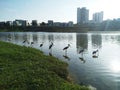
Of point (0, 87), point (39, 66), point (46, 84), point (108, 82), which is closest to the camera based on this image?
point (0, 87)

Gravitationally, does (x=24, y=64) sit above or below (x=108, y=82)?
above

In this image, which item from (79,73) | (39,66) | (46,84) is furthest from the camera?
(79,73)

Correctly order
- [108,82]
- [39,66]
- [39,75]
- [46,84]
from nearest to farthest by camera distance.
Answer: [46,84]
[39,75]
[39,66]
[108,82]

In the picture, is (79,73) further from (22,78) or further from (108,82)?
(22,78)

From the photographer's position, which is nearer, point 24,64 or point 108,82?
point 24,64

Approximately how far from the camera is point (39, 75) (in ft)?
50.2

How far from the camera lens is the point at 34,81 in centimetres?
1401

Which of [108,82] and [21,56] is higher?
[21,56]

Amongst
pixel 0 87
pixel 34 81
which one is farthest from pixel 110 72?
pixel 0 87

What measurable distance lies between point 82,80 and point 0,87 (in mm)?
10386

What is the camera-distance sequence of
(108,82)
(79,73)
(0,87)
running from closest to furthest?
(0,87) < (108,82) < (79,73)

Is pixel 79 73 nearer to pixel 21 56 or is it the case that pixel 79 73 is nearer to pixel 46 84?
pixel 21 56

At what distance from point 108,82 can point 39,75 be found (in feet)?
26.5

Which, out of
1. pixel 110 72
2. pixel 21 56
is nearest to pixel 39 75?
pixel 21 56
